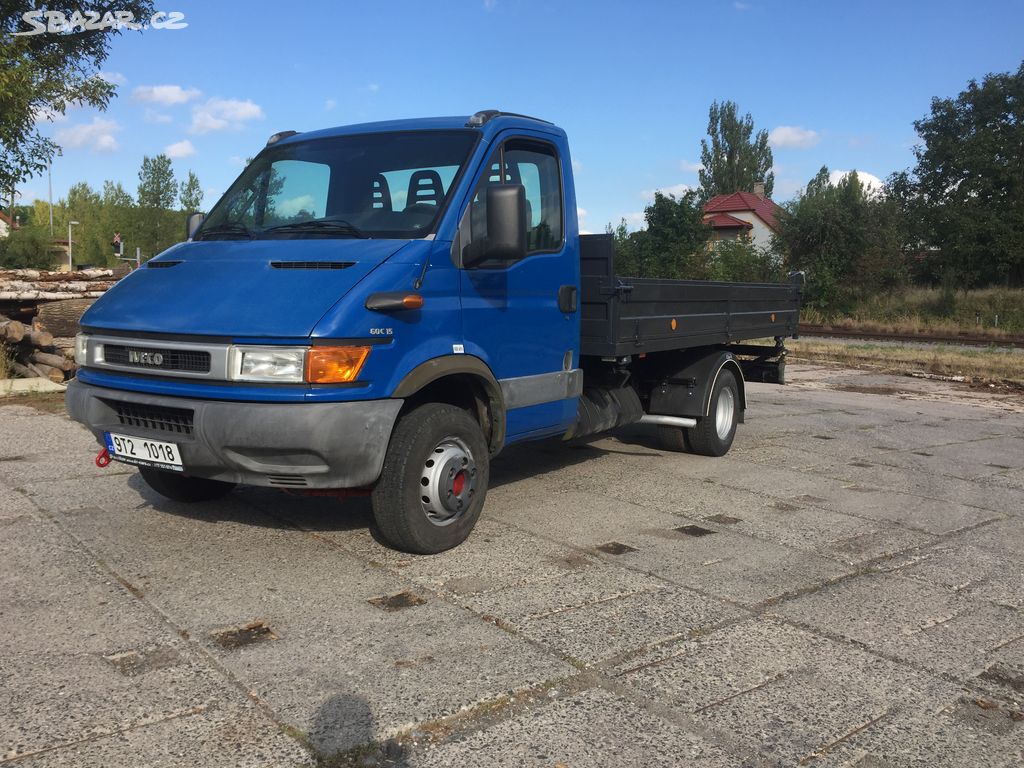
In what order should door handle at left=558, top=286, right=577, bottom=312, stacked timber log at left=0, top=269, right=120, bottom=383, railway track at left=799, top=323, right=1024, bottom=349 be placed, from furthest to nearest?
railway track at left=799, top=323, right=1024, bottom=349 < stacked timber log at left=0, top=269, right=120, bottom=383 < door handle at left=558, top=286, right=577, bottom=312

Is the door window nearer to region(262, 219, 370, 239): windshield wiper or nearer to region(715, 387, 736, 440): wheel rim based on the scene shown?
region(262, 219, 370, 239): windshield wiper

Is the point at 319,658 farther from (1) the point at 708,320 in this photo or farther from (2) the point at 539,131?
(1) the point at 708,320

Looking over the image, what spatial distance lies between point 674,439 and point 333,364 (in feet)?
15.6

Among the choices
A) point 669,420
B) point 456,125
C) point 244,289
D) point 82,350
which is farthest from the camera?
point 669,420

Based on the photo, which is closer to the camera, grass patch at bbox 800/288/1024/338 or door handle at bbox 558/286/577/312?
door handle at bbox 558/286/577/312

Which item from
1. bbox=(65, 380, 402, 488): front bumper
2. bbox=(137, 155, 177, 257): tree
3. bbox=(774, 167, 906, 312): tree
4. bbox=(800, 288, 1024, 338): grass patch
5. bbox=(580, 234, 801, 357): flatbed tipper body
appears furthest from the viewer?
bbox=(137, 155, 177, 257): tree

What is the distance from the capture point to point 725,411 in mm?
8523

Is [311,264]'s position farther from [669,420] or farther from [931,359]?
[931,359]

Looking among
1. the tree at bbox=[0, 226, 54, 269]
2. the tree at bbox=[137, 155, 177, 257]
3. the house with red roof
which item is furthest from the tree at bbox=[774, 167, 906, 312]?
the tree at bbox=[137, 155, 177, 257]

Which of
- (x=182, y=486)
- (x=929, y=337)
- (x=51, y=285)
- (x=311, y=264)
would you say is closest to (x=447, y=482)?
(x=311, y=264)

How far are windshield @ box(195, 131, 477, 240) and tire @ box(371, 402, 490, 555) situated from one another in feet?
3.47

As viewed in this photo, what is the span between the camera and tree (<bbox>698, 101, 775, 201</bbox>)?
80000 mm

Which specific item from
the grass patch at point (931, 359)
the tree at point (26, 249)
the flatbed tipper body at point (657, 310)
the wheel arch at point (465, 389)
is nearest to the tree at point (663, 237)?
the grass patch at point (931, 359)

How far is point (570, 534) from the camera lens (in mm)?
5617
